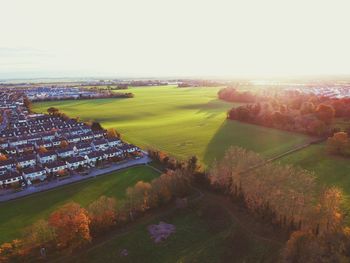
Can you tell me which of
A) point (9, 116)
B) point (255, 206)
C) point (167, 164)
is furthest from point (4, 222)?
point (9, 116)

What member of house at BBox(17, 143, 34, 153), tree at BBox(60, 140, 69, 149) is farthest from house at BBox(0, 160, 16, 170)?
tree at BBox(60, 140, 69, 149)

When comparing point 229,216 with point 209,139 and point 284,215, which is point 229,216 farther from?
point 209,139

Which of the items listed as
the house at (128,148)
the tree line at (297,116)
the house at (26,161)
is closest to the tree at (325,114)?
the tree line at (297,116)

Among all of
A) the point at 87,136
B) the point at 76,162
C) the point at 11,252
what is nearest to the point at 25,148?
the point at 87,136

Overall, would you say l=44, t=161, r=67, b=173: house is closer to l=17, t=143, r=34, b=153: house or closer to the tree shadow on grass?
l=17, t=143, r=34, b=153: house

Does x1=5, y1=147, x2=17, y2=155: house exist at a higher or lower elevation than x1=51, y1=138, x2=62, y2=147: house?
lower

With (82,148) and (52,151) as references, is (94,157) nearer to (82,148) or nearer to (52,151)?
(82,148)
